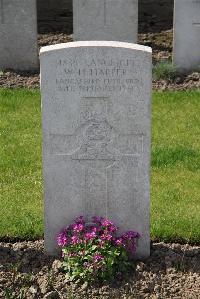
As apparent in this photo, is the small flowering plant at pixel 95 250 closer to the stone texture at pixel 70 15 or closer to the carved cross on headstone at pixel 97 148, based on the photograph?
the carved cross on headstone at pixel 97 148

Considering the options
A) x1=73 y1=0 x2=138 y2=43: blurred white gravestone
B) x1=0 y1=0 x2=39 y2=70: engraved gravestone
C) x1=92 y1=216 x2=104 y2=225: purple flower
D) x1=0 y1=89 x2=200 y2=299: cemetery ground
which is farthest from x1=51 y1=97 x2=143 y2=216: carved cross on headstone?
x1=0 y1=0 x2=39 y2=70: engraved gravestone

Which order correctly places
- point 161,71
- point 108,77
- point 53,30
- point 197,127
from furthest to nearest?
point 53,30 → point 161,71 → point 197,127 → point 108,77

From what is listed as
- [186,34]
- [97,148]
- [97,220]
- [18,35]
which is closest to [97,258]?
[97,220]

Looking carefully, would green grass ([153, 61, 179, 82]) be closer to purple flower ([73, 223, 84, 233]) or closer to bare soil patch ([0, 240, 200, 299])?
bare soil patch ([0, 240, 200, 299])

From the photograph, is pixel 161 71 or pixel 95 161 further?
pixel 161 71

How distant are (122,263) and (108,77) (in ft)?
3.71

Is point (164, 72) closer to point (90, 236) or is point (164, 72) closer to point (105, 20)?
point (105, 20)

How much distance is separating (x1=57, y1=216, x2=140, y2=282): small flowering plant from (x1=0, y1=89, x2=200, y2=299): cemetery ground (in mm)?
78

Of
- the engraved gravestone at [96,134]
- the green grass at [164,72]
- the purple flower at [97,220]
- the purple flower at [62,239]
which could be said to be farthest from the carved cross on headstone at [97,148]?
the green grass at [164,72]

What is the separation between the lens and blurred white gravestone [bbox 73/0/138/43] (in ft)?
29.8

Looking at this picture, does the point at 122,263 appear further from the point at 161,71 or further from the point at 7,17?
the point at 7,17

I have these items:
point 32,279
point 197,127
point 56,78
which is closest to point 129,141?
point 56,78

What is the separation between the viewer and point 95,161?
4270 millimetres

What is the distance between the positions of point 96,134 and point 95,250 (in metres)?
0.70
